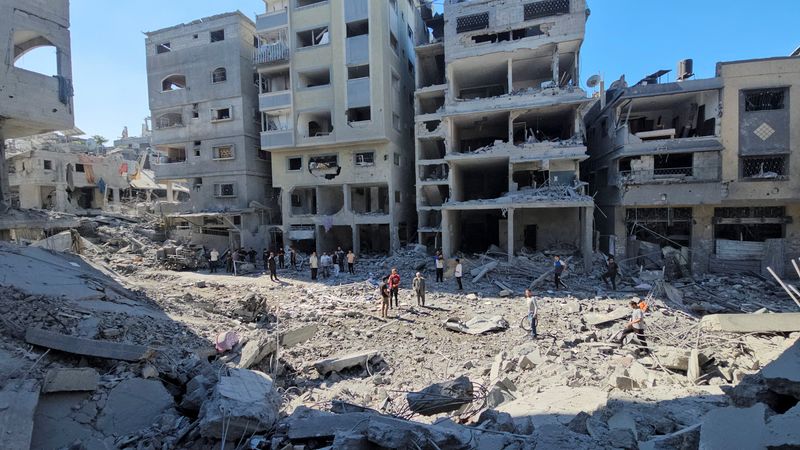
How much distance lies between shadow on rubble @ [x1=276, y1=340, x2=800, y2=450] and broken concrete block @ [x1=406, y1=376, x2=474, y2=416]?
0.61 metres

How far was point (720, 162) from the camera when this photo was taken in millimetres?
17891

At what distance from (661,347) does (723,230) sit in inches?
614

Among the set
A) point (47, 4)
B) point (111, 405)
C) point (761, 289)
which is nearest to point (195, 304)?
point (111, 405)

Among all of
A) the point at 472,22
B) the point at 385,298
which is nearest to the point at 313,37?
the point at 472,22

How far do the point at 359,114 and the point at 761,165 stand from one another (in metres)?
21.8

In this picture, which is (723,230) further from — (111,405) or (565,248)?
(111,405)

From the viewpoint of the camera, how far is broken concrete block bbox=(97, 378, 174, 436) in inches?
185

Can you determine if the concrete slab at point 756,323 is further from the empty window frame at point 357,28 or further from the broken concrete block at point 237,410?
the empty window frame at point 357,28

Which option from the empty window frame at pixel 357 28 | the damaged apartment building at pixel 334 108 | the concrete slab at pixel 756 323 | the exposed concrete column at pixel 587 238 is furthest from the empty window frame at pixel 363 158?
the concrete slab at pixel 756 323

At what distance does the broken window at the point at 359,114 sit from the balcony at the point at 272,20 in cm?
710

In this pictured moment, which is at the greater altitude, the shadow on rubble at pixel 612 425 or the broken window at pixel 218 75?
the broken window at pixel 218 75

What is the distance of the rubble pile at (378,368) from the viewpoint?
4109mm

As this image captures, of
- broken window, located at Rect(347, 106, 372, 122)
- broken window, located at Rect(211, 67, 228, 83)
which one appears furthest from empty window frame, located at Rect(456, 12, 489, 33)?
broken window, located at Rect(211, 67, 228, 83)

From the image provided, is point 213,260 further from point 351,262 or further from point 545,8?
point 545,8
